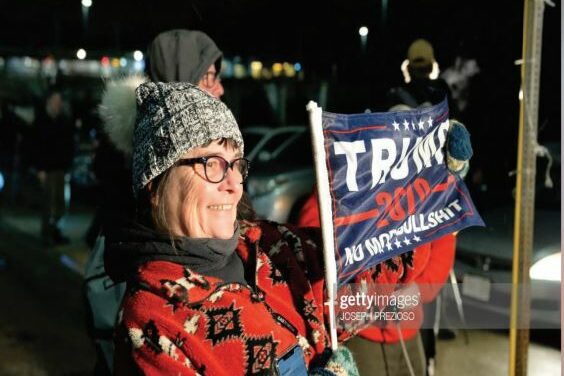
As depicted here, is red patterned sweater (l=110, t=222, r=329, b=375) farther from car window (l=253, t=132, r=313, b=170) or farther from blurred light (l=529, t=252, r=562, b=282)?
car window (l=253, t=132, r=313, b=170)

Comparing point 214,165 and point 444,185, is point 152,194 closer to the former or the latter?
point 214,165

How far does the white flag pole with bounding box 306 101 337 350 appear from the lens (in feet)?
6.38

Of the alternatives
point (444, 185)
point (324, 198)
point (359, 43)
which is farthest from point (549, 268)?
point (359, 43)

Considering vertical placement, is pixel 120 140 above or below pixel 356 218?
above

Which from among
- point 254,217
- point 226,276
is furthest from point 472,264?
point 226,276

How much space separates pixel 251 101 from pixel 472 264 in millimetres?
7718

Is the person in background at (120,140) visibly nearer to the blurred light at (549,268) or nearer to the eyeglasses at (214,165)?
the eyeglasses at (214,165)

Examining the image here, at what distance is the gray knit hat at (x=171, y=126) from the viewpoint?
5.45 feet

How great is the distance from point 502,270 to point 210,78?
10.8 ft

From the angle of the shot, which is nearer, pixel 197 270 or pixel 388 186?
pixel 197 270

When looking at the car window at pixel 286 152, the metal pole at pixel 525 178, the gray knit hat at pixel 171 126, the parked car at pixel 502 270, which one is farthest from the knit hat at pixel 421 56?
the car window at pixel 286 152

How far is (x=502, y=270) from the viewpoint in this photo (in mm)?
5008

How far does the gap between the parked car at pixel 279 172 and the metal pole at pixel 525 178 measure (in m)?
4.42

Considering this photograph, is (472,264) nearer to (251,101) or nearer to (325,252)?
(325,252)
